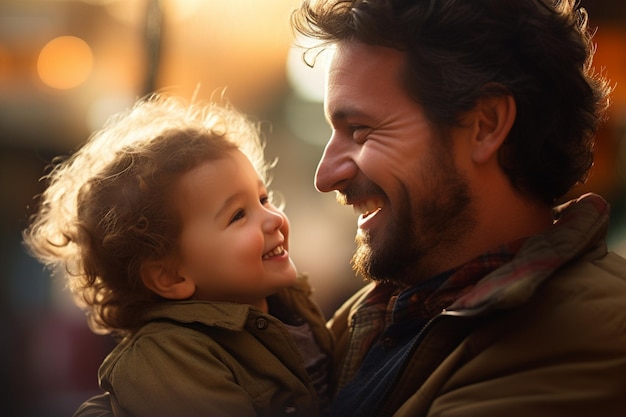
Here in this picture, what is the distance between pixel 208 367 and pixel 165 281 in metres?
0.36

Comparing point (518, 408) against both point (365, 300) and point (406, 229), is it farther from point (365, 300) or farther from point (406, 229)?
point (365, 300)

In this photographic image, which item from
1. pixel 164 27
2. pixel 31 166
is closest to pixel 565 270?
pixel 164 27

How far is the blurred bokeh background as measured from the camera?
588cm

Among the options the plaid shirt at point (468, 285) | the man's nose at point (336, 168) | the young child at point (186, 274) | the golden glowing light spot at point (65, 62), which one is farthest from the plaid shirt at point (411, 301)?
the golden glowing light spot at point (65, 62)

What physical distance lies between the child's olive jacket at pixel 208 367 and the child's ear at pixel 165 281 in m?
0.06

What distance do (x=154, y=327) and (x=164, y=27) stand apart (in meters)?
3.00

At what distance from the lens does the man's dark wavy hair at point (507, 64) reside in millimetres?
2113

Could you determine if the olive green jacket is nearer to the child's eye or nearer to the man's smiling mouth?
the man's smiling mouth

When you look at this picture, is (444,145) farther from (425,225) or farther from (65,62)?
(65,62)

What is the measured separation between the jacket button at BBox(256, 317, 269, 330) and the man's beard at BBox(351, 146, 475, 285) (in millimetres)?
301

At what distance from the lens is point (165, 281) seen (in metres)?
2.24

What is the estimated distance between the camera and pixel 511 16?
212 centimetres

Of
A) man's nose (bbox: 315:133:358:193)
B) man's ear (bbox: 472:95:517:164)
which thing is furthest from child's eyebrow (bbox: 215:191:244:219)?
man's ear (bbox: 472:95:517:164)

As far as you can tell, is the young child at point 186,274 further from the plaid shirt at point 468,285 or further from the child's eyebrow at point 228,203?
the plaid shirt at point 468,285
